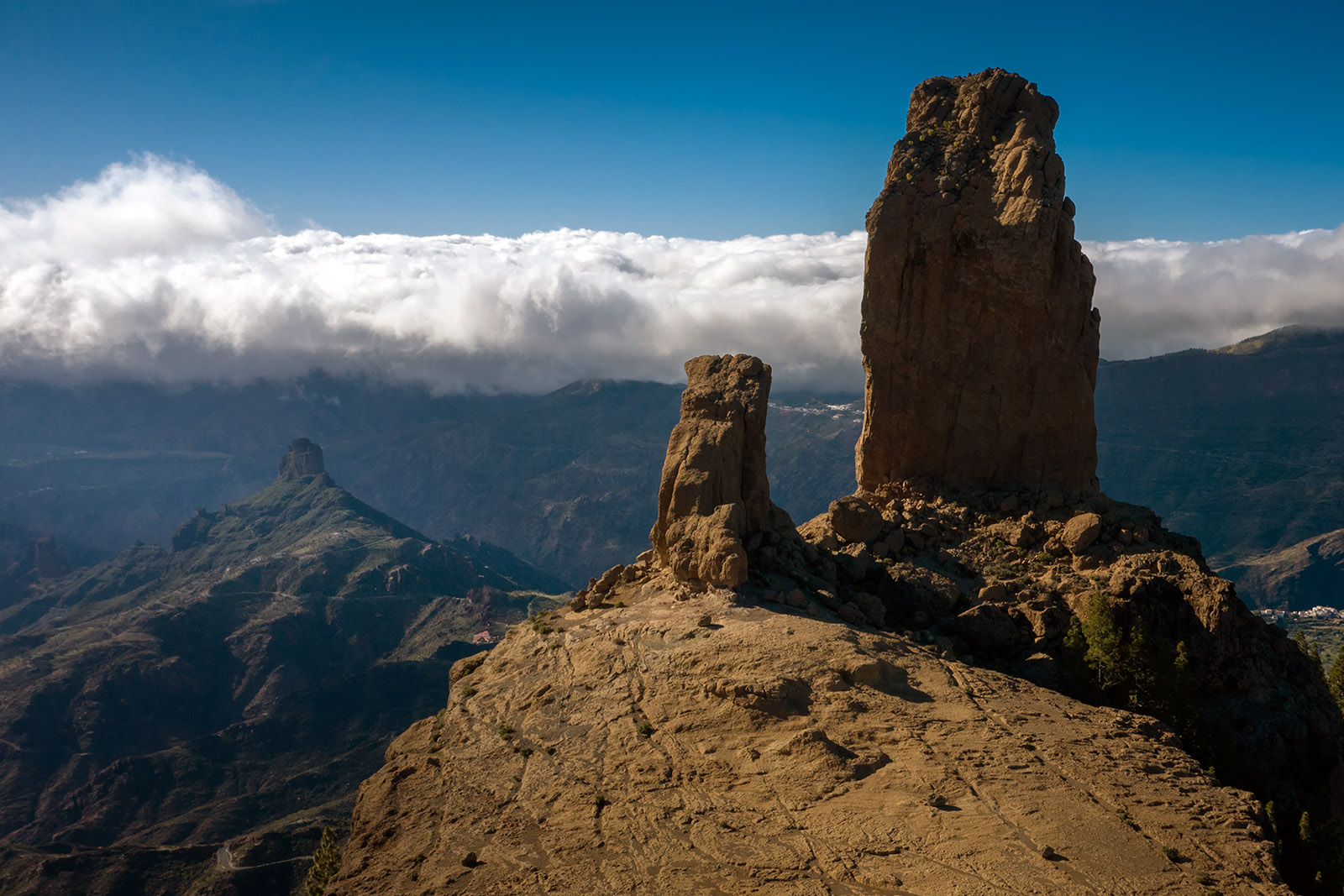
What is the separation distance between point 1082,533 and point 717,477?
3123 cm

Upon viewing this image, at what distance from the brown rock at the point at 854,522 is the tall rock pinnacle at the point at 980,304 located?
10198 millimetres

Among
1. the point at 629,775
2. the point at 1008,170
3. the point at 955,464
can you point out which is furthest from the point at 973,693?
the point at 1008,170

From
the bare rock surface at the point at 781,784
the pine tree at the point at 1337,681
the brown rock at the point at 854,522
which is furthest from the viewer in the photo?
the pine tree at the point at 1337,681

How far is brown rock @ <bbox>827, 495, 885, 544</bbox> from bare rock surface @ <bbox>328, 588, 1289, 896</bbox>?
24946 mm

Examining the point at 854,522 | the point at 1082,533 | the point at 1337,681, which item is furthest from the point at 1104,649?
the point at 1337,681

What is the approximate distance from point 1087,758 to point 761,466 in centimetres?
3488

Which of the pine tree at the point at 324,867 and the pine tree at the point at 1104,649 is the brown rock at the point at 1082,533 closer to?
the pine tree at the point at 1104,649

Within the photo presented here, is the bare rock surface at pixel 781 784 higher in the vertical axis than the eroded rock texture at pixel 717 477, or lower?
lower

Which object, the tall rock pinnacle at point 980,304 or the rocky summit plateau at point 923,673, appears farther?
the tall rock pinnacle at point 980,304

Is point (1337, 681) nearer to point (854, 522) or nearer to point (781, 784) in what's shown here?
point (854, 522)

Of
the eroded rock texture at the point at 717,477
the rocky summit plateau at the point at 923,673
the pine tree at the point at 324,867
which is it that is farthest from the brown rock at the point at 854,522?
the pine tree at the point at 324,867

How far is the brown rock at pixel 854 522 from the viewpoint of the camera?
87938 mm

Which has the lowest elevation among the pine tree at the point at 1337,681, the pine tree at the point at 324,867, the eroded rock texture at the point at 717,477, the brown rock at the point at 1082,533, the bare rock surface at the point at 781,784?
the pine tree at the point at 324,867

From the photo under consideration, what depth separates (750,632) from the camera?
192 ft
